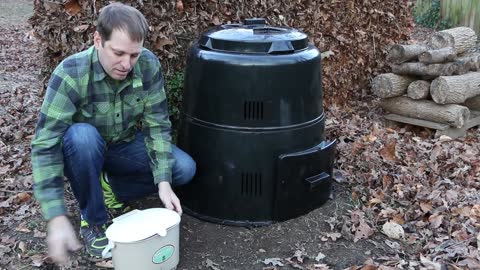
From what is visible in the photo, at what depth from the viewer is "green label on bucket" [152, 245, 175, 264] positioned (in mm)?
2574

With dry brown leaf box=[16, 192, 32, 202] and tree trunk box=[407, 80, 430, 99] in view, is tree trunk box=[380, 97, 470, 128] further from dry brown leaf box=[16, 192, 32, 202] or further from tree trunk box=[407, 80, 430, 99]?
dry brown leaf box=[16, 192, 32, 202]

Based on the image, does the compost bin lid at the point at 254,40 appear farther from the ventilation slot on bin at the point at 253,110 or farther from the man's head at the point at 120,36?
the man's head at the point at 120,36

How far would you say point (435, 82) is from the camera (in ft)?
16.8

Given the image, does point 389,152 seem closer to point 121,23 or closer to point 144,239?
point 144,239

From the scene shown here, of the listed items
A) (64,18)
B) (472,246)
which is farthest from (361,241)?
(64,18)

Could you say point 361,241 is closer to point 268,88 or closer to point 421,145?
point 268,88

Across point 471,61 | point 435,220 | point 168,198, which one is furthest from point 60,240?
point 471,61

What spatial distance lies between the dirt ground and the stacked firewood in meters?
2.20

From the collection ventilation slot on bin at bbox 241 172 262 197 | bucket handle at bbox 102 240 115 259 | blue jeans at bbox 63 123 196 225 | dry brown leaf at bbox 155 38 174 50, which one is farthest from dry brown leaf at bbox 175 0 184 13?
bucket handle at bbox 102 240 115 259

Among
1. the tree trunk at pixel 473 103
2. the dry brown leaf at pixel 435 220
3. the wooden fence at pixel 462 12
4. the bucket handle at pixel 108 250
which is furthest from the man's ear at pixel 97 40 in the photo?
the wooden fence at pixel 462 12

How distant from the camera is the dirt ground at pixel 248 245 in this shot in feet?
9.39

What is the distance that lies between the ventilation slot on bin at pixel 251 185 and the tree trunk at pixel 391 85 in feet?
9.11

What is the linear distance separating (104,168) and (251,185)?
87cm

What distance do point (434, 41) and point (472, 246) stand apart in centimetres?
332
